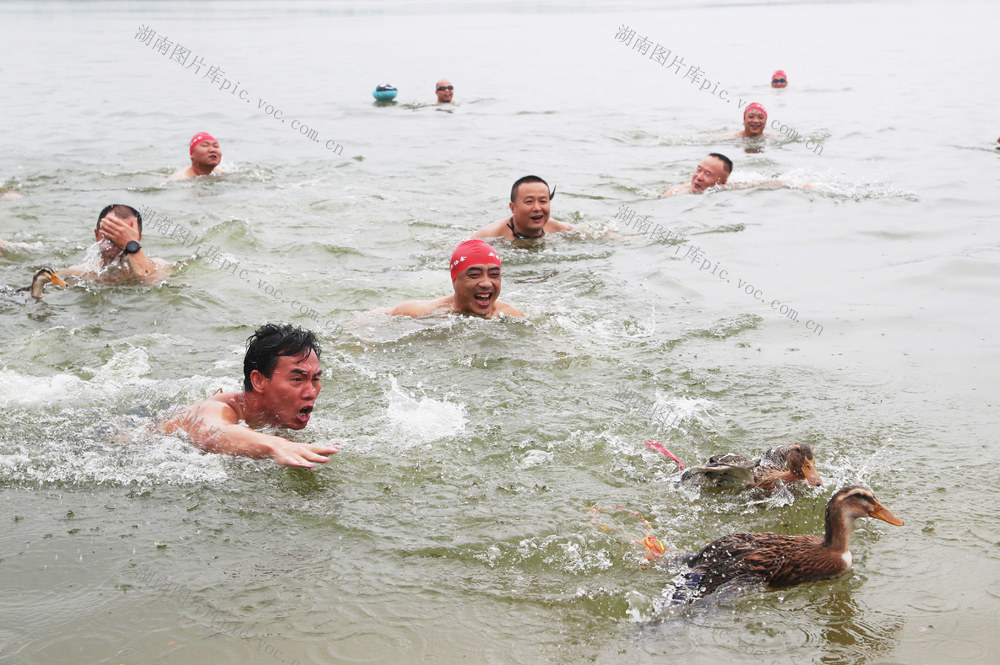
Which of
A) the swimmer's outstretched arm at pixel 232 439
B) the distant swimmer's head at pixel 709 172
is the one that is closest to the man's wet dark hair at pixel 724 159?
the distant swimmer's head at pixel 709 172

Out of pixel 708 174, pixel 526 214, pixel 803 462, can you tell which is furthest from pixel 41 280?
pixel 708 174

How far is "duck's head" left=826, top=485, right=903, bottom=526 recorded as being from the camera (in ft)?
14.0

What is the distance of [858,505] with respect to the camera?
4.28 meters

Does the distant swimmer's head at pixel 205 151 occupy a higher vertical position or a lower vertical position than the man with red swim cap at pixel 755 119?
lower

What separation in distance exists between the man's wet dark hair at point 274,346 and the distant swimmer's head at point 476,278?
8.40 feet

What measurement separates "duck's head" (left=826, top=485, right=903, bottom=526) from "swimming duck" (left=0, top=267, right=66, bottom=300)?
6.99 m

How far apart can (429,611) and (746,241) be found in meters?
7.72

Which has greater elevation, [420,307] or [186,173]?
[186,173]

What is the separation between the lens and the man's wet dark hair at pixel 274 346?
18.3 ft

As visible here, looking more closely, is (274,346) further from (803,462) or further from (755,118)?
(755,118)

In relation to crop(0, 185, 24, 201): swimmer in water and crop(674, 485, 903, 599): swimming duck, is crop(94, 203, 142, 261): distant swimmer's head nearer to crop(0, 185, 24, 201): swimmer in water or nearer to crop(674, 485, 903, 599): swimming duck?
crop(0, 185, 24, 201): swimmer in water

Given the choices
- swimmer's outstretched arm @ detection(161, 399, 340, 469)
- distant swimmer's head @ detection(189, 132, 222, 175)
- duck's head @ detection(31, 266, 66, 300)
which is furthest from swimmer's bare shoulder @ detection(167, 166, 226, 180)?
swimmer's outstretched arm @ detection(161, 399, 340, 469)

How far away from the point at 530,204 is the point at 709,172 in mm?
3936

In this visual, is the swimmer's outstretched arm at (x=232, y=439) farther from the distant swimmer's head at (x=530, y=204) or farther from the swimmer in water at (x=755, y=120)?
the swimmer in water at (x=755, y=120)
